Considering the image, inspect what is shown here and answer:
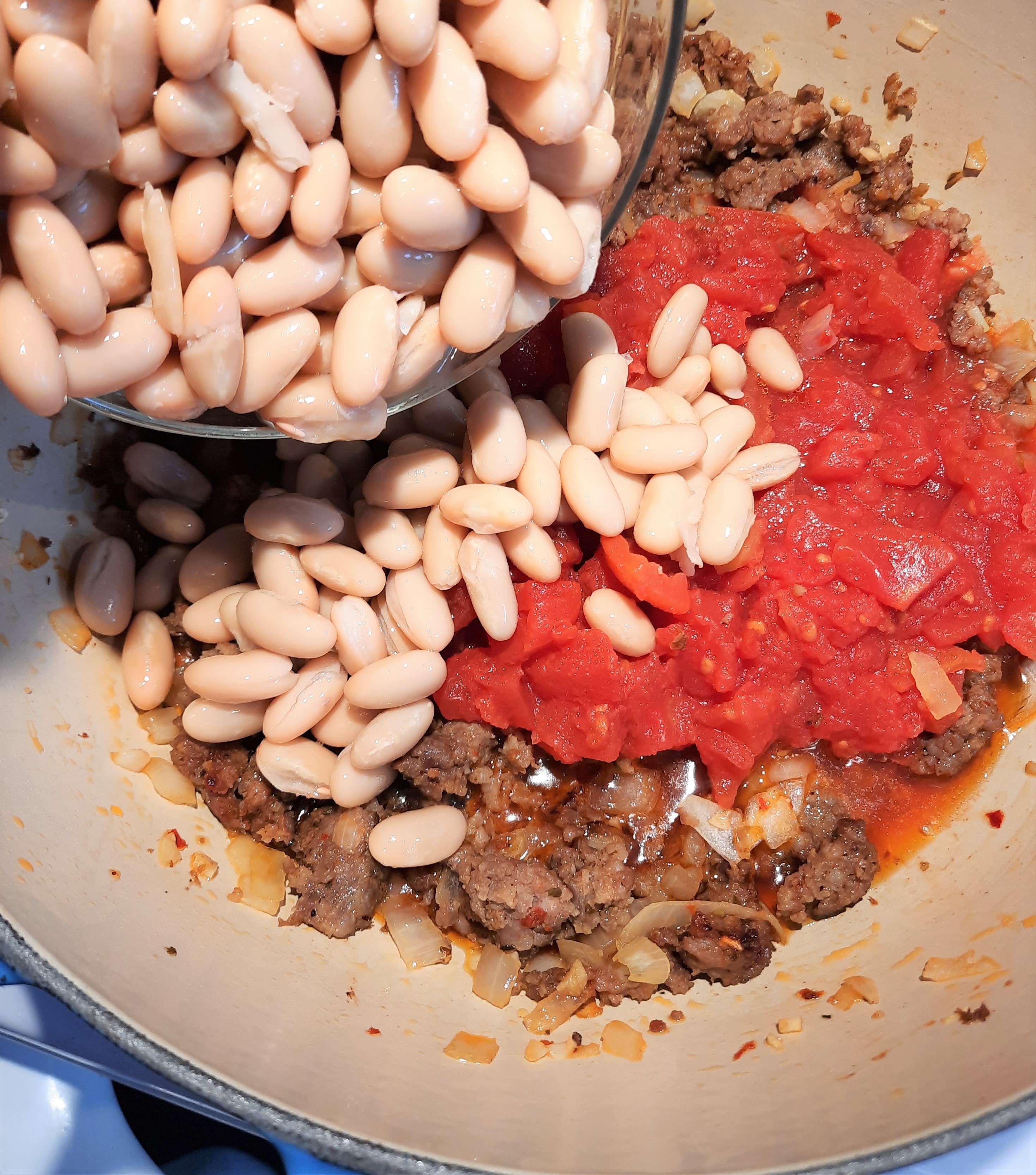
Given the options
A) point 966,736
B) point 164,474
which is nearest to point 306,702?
point 164,474

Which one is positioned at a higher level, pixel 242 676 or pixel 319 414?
pixel 319 414

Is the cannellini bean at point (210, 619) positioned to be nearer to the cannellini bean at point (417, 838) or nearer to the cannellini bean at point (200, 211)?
the cannellini bean at point (417, 838)

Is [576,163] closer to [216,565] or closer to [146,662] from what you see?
[216,565]

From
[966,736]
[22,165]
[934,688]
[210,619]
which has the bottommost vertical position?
[210,619]

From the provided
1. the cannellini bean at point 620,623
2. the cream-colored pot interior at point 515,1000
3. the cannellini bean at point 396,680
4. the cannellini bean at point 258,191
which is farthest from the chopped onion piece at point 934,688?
the cannellini bean at point 258,191

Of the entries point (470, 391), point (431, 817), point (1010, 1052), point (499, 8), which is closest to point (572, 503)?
point (470, 391)

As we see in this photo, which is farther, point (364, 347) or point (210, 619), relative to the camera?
point (210, 619)

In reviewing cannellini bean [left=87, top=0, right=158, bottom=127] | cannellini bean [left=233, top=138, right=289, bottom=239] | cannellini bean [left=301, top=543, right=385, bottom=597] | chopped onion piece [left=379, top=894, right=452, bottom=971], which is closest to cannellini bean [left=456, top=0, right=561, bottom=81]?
cannellini bean [left=233, top=138, right=289, bottom=239]
